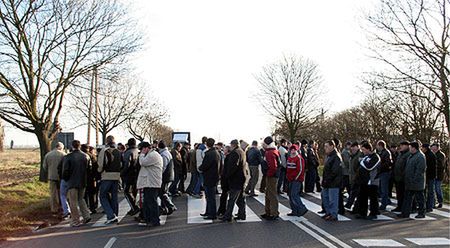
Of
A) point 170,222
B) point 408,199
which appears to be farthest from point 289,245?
point 408,199

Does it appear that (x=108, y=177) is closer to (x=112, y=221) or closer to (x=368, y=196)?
(x=112, y=221)

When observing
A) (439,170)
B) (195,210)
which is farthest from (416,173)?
(195,210)

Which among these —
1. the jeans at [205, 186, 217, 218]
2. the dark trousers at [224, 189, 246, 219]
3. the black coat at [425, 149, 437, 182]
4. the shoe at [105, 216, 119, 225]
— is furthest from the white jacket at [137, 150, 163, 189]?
the black coat at [425, 149, 437, 182]

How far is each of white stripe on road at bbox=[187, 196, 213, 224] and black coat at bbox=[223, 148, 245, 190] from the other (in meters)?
1.09

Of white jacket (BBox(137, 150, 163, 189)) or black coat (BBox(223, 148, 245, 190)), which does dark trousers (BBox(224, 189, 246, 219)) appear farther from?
white jacket (BBox(137, 150, 163, 189))

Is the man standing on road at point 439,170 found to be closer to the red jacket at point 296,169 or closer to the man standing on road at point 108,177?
the red jacket at point 296,169

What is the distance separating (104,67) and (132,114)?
971 inches

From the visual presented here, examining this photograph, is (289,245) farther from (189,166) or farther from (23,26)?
(23,26)

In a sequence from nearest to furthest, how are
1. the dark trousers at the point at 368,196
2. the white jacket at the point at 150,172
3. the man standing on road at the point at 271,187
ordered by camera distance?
1. the white jacket at the point at 150,172
2. the man standing on road at the point at 271,187
3. the dark trousers at the point at 368,196

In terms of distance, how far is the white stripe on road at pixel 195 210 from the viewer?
11797 mm

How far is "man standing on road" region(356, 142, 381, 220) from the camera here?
1195 centimetres

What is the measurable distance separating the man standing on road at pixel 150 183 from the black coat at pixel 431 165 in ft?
24.2

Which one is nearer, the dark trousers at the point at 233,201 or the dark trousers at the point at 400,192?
the dark trousers at the point at 233,201

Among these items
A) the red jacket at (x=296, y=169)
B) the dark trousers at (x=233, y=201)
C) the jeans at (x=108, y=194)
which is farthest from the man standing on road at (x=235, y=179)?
the jeans at (x=108, y=194)
